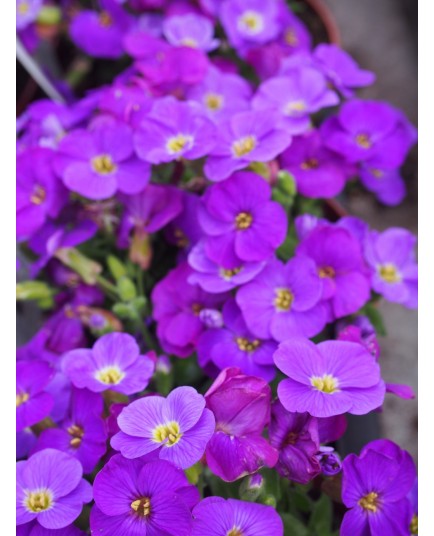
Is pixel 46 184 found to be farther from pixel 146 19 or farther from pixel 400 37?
pixel 400 37

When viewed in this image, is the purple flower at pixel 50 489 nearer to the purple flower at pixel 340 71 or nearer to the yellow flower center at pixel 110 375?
the yellow flower center at pixel 110 375

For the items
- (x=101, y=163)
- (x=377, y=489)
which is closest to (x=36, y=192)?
(x=101, y=163)

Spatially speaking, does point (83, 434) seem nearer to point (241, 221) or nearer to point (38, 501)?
point (38, 501)

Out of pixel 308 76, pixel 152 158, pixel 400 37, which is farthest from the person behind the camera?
pixel 400 37

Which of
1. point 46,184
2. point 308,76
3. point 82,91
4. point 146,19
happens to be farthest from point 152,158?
point 82,91

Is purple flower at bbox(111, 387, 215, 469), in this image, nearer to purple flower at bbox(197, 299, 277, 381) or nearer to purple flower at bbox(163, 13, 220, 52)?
purple flower at bbox(197, 299, 277, 381)

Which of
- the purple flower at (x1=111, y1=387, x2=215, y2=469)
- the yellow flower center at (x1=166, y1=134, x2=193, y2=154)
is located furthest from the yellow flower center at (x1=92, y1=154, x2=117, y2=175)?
the purple flower at (x1=111, y1=387, x2=215, y2=469)
